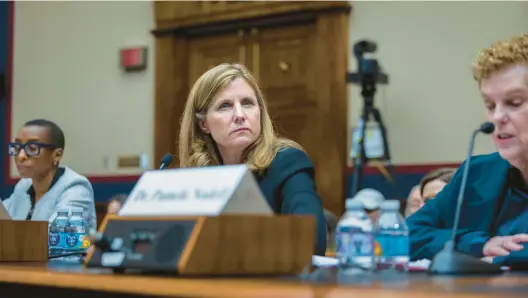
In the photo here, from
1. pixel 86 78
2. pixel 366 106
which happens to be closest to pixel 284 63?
pixel 366 106

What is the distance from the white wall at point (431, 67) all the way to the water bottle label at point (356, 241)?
326 centimetres

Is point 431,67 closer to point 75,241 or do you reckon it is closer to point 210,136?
point 210,136

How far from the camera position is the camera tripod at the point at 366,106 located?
4.57 m

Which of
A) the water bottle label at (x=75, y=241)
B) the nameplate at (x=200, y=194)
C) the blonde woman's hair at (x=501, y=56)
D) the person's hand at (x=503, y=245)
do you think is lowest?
the water bottle label at (x=75, y=241)

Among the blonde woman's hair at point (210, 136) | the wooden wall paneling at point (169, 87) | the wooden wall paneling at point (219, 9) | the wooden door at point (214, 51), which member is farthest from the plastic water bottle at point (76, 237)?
the wooden wall paneling at point (169, 87)

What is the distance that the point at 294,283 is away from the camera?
1.06m

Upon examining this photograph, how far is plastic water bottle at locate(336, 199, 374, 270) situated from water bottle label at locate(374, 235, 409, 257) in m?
0.08

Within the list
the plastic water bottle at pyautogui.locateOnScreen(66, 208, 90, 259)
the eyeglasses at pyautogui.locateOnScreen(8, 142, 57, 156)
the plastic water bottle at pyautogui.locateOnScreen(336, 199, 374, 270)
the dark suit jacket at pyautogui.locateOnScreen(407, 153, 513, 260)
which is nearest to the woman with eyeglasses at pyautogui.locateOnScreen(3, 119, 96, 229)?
the eyeglasses at pyautogui.locateOnScreen(8, 142, 57, 156)

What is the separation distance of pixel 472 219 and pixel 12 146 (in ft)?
6.92

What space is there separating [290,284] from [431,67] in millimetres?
3894

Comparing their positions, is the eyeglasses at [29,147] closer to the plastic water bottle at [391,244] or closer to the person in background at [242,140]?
the person in background at [242,140]

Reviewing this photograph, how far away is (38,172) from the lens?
3.24 metres

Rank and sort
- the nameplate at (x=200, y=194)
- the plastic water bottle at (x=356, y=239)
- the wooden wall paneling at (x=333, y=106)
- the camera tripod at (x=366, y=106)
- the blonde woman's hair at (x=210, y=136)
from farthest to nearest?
the wooden wall paneling at (x=333, y=106)
the camera tripod at (x=366, y=106)
the blonde woman's hair at (x=210, y=136)
the plastic water bottle at (x=356, y=239)
the nameplate at (x=200, y=194)

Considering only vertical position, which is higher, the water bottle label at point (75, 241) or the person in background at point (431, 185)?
the person in background at point (431, 185)
